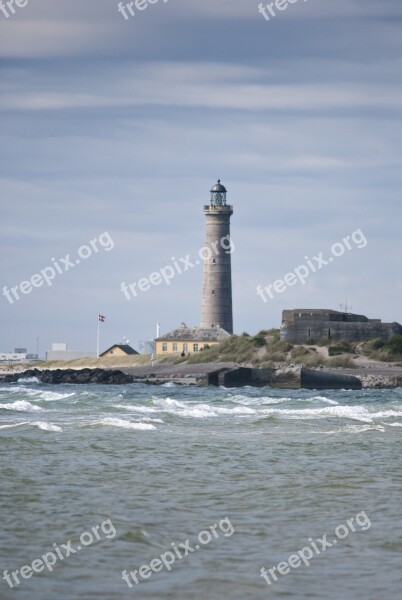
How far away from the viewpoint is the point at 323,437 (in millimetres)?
32469

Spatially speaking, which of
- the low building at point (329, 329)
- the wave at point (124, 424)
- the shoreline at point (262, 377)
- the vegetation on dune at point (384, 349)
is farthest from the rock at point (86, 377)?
the wave at point (124, 424)

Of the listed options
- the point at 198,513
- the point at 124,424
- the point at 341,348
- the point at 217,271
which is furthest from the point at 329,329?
the point at 198,513

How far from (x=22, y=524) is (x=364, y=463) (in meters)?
10.1

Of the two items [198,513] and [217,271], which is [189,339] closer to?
[217,271]

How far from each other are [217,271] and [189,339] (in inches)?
300

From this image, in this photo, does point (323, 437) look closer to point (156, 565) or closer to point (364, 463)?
point (364, 463)

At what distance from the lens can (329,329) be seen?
98.4m

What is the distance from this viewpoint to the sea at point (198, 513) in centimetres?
1394

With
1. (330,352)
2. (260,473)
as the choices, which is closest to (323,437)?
(260,473)

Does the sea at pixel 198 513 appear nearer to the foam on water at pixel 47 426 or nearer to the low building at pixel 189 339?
the foam on water at pixel 47 426

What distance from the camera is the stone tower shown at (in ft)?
388

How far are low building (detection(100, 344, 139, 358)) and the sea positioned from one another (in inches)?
4052

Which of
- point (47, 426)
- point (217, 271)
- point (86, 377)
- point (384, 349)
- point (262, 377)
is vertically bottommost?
point (47, 426)

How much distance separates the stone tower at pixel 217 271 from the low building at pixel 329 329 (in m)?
19.4
